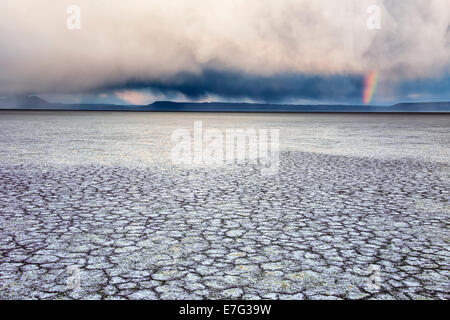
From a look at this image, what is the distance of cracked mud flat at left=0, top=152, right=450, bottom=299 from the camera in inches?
142

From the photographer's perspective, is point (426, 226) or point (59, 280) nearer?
point (59, 280)

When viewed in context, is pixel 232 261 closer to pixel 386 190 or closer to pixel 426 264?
pixel 426 264

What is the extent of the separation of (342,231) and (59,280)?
3.57m

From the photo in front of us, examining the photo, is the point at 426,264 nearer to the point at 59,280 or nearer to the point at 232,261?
the point at 232,261

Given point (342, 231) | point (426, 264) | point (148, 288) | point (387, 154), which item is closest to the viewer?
point (148, 288)

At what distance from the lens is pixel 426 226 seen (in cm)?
561

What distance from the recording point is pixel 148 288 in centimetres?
354

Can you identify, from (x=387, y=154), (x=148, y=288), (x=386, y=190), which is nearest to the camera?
(x=148, y=288)

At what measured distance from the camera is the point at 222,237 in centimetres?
498

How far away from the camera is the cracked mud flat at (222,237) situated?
3602 mm
